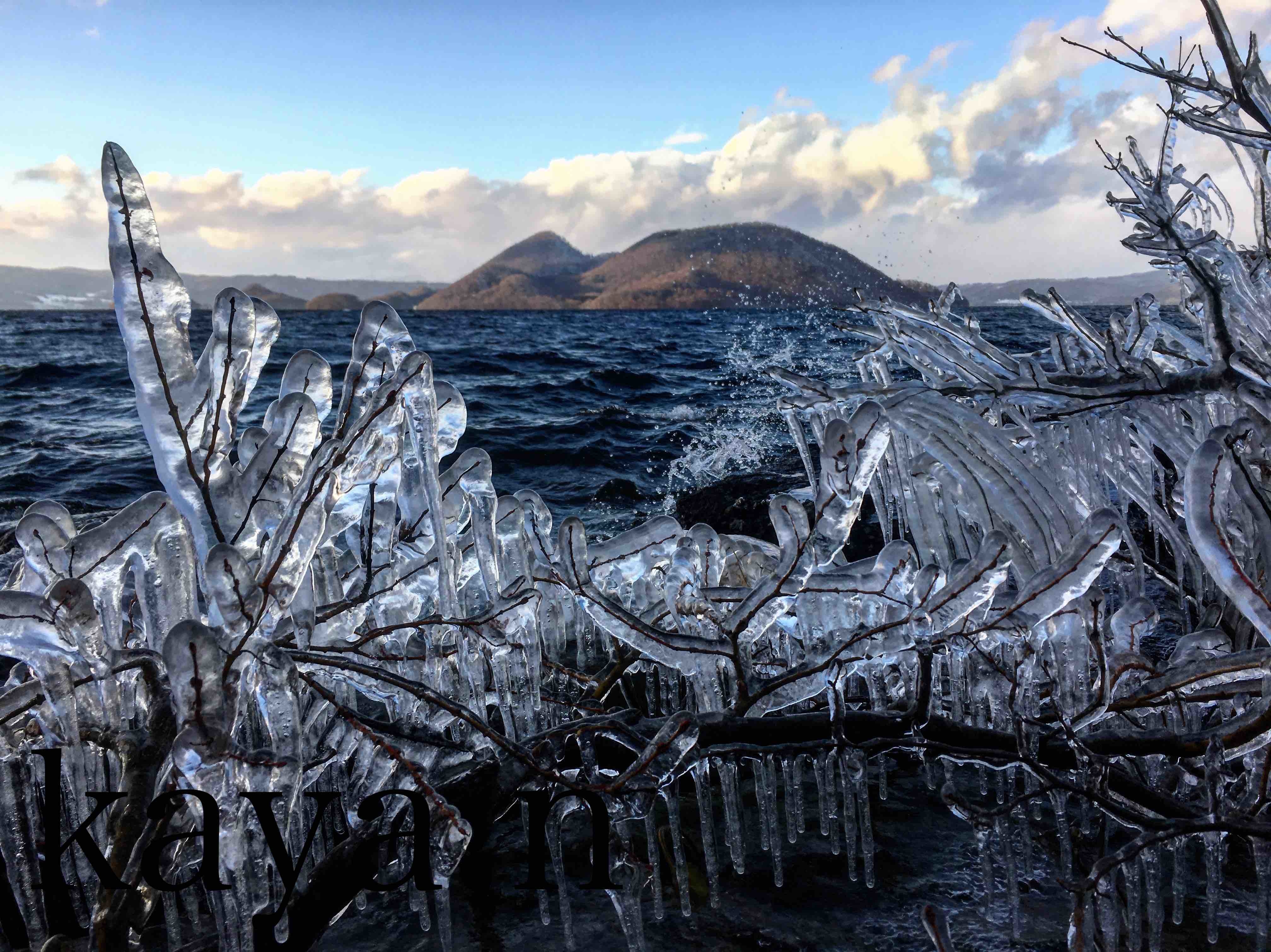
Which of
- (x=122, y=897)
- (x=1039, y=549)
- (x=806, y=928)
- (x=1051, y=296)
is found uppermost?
(x=1051, y=296)

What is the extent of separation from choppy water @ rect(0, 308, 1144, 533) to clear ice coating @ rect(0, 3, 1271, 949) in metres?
1.78

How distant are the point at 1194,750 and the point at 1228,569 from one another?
1.81ft

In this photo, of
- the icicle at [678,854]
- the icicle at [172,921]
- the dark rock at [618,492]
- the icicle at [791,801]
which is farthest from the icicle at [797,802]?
the dark rock at [618,492]

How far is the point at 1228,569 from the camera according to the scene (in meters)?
1.21

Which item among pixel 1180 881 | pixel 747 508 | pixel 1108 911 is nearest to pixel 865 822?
pixel 1108 911

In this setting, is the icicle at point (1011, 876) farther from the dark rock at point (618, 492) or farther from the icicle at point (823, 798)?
the dark rock at point (618, 492)

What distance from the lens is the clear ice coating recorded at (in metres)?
1.26

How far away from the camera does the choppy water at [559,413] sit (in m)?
6.66

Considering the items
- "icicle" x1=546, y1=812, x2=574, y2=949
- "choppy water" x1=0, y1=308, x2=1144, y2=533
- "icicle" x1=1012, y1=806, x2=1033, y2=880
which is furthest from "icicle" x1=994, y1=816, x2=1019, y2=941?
"choppy water" x1=0, y1=308, x2=1144, y2=533

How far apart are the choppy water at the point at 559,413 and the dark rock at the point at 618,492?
0.02 meters

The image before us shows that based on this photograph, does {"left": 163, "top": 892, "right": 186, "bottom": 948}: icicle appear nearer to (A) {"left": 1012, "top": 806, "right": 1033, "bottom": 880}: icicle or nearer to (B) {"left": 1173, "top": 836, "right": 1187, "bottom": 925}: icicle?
(A) {"left": 1012, "top": 806, "right": 1033, "bottom": 880}: icicle

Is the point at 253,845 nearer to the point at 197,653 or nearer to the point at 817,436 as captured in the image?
the point at 197,653

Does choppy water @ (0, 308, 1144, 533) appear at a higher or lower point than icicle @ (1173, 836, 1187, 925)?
higher

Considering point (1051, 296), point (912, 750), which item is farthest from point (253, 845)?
point (1051, 296)
